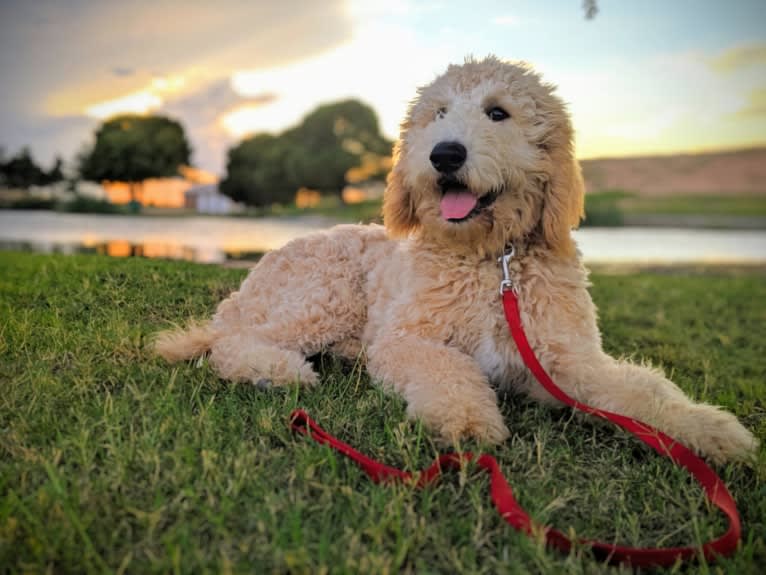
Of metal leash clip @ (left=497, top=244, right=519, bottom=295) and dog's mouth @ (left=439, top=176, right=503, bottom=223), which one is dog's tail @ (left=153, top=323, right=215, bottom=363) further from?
metal leash clip @ (left=497, top=244, right=519, bottom=295)

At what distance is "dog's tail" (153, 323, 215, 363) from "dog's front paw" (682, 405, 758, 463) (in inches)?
106

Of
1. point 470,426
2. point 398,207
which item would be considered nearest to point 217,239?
point 398,207

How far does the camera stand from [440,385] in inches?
112

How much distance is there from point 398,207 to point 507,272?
790mm

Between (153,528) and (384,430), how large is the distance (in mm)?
1146

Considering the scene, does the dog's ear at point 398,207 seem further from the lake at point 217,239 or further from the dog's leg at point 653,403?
the dog's leg at point 653,403

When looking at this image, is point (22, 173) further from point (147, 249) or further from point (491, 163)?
point (491, 163)

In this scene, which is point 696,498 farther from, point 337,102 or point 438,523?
point 337,102

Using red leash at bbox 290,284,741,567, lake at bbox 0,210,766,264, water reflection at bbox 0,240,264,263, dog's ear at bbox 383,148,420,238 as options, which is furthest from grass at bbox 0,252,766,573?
water reflection at bbox 0,240,264,263

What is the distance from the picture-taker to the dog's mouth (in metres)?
3.07

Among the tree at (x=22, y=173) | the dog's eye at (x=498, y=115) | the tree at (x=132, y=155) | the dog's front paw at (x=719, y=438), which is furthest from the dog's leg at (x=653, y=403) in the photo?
the tree at (x=132, y=155)

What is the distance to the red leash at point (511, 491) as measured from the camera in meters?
2.00

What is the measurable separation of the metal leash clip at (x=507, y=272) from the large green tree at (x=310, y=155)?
28853mm

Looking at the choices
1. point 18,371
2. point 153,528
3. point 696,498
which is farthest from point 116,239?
point 696,498
